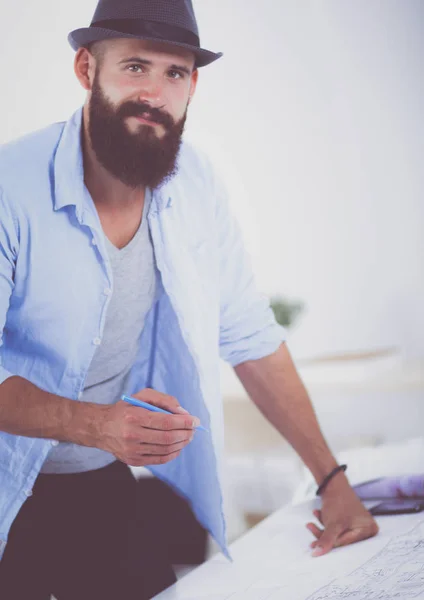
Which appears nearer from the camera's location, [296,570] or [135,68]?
[296,570]

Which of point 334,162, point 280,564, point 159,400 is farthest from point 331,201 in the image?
point 159,400

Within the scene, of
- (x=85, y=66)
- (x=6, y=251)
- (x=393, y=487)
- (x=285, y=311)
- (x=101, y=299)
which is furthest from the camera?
(x=285, y=311)

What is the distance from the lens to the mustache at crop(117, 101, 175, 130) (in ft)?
4.26

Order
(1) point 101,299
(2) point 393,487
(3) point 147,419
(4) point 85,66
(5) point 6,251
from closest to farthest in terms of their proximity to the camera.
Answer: (3) point 147,419 < (5) point 6,251 < (1) point 101,299 < (4) point 85,66 < (2) point 393,487

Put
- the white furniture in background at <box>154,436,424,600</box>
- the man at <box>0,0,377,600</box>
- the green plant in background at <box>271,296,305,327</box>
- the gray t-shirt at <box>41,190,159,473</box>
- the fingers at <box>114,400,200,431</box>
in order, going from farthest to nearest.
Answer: the green plant in background at <box>271,296,305,327</box>
the gray t-shirt at <box>41,190,159,473</box>
the man at <box>0,0,377,600</box>
the white furniture in background at <box>154,436,424,600</box>
the fingers at <box>114,400,200,431</box>

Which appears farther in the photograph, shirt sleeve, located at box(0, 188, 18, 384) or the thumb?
the thumb

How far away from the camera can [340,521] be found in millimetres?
1320

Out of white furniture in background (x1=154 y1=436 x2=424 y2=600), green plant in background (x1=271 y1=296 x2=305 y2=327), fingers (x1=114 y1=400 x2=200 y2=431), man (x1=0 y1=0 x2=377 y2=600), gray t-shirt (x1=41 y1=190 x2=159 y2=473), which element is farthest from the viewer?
green plant in background (x1=271 y1=296 x2=305 y2=327)

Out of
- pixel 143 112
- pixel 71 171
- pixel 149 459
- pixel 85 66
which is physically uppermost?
pixel 85 66

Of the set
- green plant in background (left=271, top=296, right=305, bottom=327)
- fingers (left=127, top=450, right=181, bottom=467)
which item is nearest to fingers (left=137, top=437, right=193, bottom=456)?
fingers (left=127, top=450, right=181, bottom=467)

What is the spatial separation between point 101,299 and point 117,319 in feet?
0.28

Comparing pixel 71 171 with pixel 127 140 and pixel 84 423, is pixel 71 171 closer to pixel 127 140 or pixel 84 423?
pixel 127 140

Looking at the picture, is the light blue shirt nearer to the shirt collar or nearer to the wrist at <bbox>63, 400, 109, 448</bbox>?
the shirt collar

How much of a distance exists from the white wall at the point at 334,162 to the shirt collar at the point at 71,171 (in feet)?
4.90
